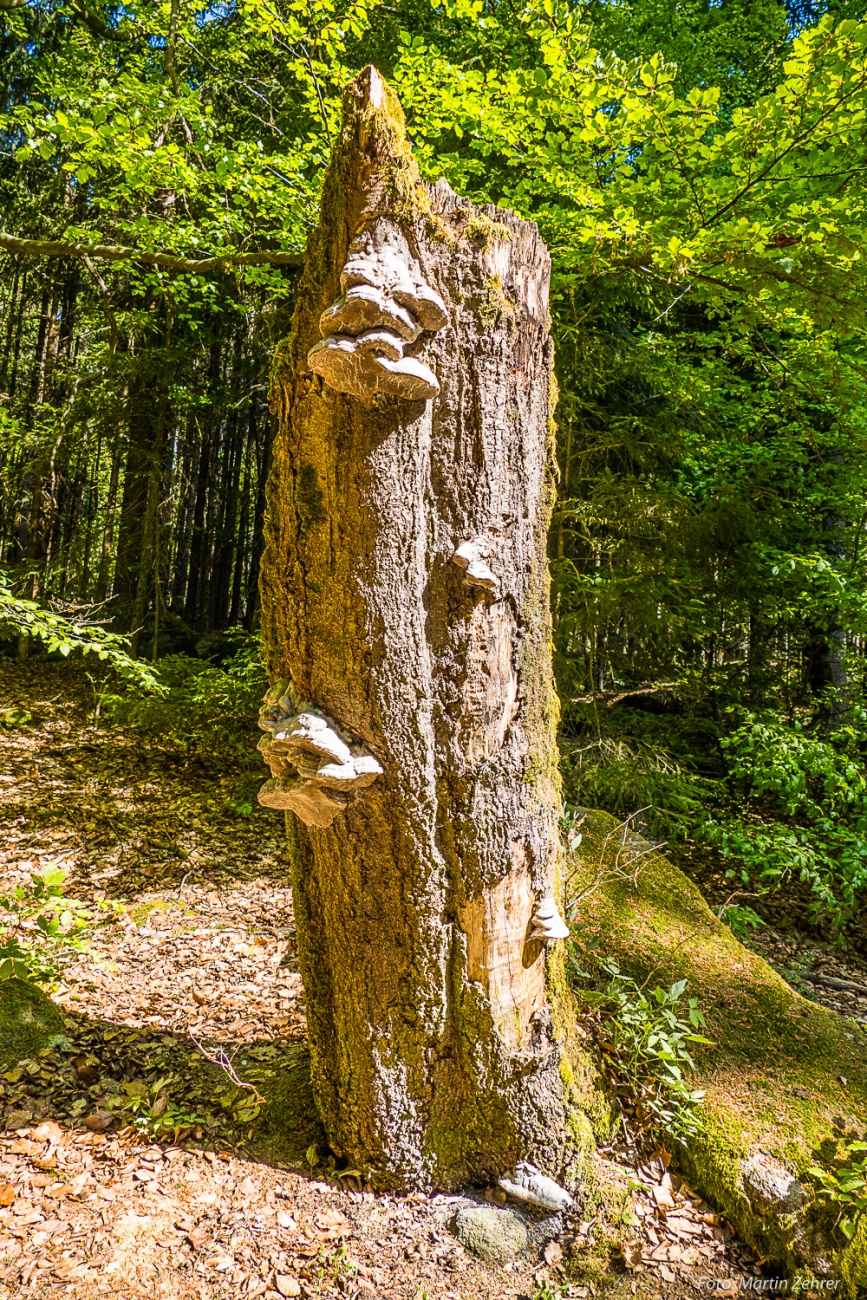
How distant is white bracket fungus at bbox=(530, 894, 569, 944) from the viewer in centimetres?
226

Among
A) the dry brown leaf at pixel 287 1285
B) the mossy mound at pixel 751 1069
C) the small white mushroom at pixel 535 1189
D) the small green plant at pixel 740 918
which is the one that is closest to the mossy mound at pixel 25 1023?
the dry brown leaf at pixel 287 1285

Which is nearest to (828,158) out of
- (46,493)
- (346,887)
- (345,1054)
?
(346,887)

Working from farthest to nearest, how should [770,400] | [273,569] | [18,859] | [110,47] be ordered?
1. [110,47]
2. [770,400]
3. [18,859]
4. [273,569]

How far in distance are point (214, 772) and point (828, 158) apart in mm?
7044

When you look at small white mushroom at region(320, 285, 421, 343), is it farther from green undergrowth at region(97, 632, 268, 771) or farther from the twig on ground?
green undergrowth at region(97, 632, 268, 771)

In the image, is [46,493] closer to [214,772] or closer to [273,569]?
[214,772]

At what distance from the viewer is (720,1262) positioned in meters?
2.25

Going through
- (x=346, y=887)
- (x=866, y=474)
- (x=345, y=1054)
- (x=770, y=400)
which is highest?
(x=770, y=400)

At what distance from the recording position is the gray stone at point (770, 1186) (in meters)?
2.35

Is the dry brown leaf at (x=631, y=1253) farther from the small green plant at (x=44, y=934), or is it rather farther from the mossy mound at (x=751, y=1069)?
the small green plant at (x=44, y=934)

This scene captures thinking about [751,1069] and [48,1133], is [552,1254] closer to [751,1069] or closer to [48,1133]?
[751,1069]

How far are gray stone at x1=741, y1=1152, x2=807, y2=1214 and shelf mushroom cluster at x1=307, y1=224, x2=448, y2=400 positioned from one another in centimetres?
304

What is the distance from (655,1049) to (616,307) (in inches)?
282

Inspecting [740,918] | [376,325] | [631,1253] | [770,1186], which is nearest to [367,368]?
[376,325]
